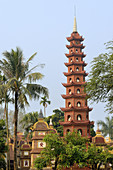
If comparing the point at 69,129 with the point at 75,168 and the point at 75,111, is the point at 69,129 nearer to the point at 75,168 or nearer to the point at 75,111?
the point at 75,111

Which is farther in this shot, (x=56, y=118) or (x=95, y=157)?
(x=56, y=118)

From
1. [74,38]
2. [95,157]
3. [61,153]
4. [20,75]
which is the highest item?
[74,38]

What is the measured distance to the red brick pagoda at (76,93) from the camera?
4388 cm

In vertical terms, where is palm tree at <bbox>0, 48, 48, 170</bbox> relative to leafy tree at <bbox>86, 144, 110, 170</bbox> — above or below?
above

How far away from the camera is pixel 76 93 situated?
45.9 meters

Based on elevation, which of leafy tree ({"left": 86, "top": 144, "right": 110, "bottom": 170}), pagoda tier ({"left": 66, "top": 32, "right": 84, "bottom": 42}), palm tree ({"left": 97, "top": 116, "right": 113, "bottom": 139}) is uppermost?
pagoda tier ({"left": 66, "top": 32, "right": 84, "bottom": 42})

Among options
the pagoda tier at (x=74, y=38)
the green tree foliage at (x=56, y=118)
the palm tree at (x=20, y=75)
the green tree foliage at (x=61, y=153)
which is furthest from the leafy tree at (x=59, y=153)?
the green tree foliage at (x=56, y=118)

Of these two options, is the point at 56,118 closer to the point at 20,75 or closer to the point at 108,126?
the point at 108,126

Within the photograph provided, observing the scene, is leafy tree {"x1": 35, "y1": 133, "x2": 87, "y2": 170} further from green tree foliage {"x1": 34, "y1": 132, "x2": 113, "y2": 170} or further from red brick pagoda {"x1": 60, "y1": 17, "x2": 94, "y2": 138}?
red brick pagoda {"x1": 60, "y1": 17, "x2": 94, "y2": 138}

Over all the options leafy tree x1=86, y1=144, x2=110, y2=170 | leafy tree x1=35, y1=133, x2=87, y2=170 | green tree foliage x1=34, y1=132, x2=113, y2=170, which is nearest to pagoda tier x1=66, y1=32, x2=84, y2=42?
leafy tree x1=86, y1=144, x2=110, y2=170

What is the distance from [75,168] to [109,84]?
27.9 metres

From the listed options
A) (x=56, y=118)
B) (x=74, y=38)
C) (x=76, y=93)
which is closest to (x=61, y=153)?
(x=76, y=93)

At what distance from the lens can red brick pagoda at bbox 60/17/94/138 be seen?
4388 centimetres

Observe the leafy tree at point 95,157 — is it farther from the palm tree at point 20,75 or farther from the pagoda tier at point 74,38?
the pagoda tier at point 74,38
